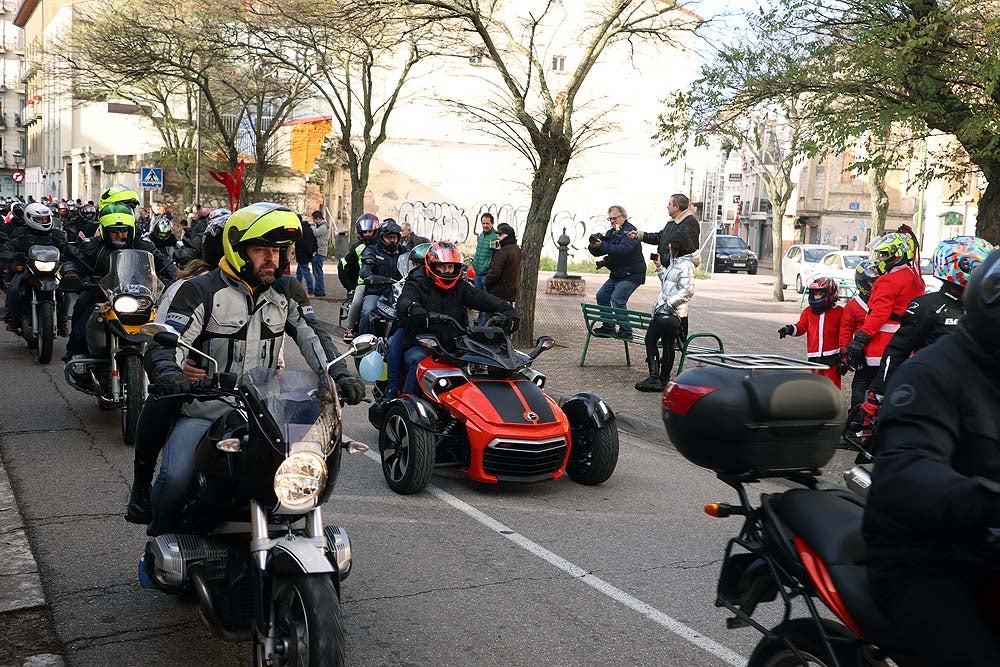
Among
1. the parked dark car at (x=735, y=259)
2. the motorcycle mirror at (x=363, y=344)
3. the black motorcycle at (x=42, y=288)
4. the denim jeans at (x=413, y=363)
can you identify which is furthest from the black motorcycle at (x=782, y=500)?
the parked dark car at (x=735, y=259)

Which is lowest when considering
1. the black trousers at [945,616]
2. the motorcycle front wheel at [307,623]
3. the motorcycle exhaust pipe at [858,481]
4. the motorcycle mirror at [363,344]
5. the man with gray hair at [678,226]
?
the motorcycle front wheel at [307,623]

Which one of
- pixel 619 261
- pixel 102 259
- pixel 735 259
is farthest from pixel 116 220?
pixel 735 259

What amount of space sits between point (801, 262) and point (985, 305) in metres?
33.7

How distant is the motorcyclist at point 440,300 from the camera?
8117 millimetres

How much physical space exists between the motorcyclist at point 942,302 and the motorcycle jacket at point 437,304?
2.83 meters

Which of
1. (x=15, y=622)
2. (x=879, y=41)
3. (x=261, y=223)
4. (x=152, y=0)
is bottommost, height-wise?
(x=15, y=622)

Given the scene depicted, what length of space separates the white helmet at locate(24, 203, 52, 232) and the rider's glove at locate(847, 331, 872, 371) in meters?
9.60

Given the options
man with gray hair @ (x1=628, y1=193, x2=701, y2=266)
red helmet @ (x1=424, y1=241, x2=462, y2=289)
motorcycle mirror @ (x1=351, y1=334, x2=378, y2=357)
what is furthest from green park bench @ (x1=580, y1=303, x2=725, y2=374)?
motorcycle mirror @ (x1=351, y1=334, x2=378, y2=357)

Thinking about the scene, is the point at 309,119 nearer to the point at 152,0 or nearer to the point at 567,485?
the point at 152,0

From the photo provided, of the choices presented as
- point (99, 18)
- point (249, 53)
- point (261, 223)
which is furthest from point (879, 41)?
point (99, 18)

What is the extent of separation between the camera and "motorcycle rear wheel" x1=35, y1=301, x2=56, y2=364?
12039 mm

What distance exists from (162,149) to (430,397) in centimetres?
4045

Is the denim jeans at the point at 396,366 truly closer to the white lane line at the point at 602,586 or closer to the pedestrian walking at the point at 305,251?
the white lane line at the point at 602,586

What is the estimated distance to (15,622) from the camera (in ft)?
15.1
